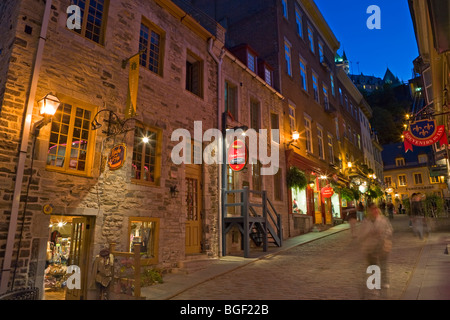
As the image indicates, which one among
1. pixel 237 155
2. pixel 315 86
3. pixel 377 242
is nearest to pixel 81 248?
pixel 237 155

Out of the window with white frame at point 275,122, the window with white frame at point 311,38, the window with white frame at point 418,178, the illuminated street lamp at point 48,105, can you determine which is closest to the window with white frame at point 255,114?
the window with white frame at point 275,122

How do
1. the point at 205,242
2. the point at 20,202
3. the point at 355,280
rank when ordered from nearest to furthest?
the point at 20,202
the point at 355,280
the point at 205,242

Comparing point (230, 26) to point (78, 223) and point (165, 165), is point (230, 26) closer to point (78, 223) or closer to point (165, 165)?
point (165, 165)

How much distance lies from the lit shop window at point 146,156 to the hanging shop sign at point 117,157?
1.32m

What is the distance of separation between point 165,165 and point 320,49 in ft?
66.4

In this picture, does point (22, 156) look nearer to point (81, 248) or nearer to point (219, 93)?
point (81, 248)

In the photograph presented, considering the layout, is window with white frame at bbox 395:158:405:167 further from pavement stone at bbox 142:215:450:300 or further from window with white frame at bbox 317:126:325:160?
pavement stone at bbox 142:215:450:300

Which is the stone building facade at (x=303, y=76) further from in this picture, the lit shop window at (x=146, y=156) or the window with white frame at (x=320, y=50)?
the lit shop window at (x=146, y=156)

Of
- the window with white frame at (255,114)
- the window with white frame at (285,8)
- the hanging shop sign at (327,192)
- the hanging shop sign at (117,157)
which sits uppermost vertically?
the window with white frame at (285,8)

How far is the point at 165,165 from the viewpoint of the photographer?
952 centimetres

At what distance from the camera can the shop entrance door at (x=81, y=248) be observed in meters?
7.14

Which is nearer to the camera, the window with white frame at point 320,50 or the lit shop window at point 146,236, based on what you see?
the lit shop window at point 146,236

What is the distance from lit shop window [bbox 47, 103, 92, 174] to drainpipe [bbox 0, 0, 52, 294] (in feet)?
2.04
